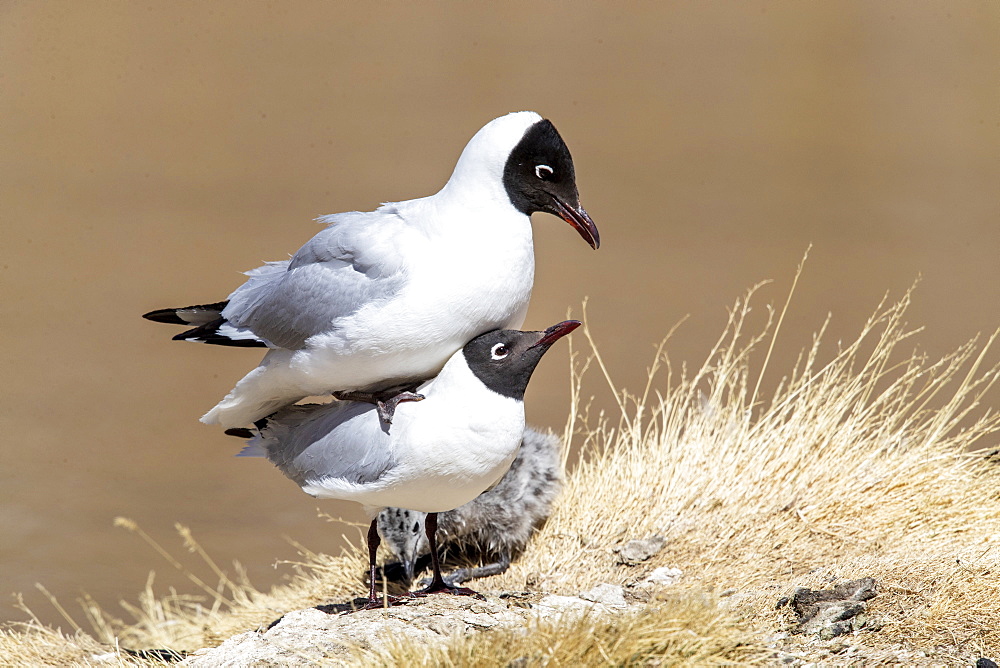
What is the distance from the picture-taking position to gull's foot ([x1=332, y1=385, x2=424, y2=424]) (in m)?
3.50

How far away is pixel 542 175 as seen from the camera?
11.1ft

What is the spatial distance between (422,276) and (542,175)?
500 millimetres

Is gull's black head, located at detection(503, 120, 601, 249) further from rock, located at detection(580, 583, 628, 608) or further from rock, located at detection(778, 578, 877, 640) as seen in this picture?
rock, located at detection(778, 578, 877, 640)

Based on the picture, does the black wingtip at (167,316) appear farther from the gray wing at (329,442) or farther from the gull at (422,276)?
the gray wing at (329,442)

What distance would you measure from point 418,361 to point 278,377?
524mm

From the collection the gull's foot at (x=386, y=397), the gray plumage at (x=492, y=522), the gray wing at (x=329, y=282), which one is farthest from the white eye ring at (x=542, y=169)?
the gray plumage at (x=492, y=522)

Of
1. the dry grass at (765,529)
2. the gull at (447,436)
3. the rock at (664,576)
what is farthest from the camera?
the rock at (664,576)

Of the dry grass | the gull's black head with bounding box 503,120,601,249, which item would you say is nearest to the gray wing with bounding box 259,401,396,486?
the gull's black head with bounding box 503,120,601,249

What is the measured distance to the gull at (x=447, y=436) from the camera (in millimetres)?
3400

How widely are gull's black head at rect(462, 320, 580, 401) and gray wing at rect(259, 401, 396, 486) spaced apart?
382 mm

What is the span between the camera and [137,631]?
16.0 feet

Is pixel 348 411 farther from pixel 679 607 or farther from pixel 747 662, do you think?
pixel 747 662

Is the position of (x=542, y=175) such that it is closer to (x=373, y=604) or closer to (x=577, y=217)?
(x=577, y=217)

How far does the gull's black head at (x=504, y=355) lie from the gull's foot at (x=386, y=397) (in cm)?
24
